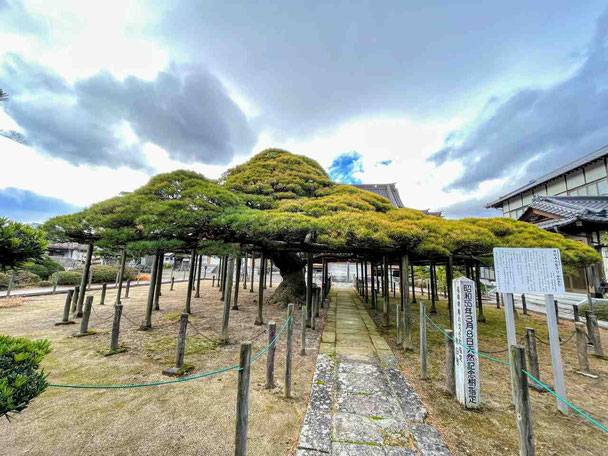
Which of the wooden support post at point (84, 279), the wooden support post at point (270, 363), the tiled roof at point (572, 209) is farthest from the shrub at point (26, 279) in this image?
the tiled roof at point (572, 209)

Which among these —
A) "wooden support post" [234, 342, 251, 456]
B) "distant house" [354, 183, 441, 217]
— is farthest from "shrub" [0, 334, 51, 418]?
"distant house" [354, 183, 441, 217]

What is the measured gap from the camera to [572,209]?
1459 cm

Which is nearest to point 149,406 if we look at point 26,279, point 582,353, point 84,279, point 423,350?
point 423,350

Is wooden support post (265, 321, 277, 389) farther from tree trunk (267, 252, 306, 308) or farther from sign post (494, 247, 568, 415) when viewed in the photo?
tree trunk (267, 252, 306, 308)

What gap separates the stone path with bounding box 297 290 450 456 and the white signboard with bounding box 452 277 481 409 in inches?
30.1

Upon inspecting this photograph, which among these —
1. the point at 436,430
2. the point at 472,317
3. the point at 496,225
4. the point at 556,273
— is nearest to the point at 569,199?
the point at 496,225

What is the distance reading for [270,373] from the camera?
4.32 metres

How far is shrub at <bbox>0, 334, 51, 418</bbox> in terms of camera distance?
1.67m

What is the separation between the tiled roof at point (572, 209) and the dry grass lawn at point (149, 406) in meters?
16.4

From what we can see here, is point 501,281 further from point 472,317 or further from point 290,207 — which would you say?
point 290,207

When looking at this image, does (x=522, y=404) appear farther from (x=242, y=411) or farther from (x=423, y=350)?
(x=242, y=411)

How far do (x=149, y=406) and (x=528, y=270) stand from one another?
6.60m

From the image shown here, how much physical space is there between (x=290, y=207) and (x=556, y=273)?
6262 millimetres

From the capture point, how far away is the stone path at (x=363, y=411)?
2963 mm
